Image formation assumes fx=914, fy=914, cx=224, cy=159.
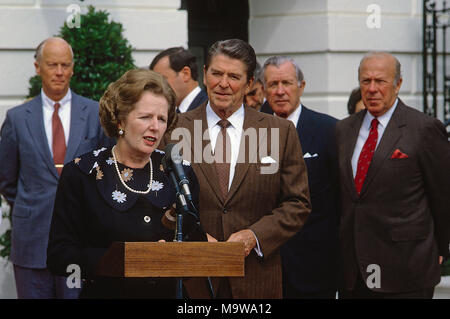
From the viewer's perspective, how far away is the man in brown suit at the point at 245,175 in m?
4.76

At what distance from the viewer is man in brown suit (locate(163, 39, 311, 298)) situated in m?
4.76

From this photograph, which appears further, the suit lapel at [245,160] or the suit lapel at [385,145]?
the suit lapel at [385,145]

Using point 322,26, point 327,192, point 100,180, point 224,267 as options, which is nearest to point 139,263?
point 224,267

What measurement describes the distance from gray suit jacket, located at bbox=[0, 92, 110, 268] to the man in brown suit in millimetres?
1999

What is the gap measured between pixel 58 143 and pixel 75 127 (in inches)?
6.9

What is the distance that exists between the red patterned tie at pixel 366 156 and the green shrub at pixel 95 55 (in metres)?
2.77

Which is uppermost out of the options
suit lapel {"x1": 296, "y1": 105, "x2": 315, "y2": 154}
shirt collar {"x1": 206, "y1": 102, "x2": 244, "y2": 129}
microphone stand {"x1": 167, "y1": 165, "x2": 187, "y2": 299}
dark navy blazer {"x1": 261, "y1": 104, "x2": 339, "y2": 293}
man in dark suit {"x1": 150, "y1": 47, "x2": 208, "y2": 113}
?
man in dark suit {"x1": 150, "y1": 47, "x2": 208, "y2": 113}

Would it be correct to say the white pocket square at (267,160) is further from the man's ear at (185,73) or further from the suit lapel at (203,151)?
the man's ear at (185,73)

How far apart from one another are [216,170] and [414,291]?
5.98ft

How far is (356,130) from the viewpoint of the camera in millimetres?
6121

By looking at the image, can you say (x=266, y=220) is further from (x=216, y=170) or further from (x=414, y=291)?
(x=414, y=291)

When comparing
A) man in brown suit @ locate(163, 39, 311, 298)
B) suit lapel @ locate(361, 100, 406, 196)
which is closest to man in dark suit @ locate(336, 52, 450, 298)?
suit lapel @ locate(361, 100, 406, 196)

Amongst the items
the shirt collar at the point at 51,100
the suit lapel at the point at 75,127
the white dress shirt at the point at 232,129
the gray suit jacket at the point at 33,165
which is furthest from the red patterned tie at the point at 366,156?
the shirt collar at the point at 51,100

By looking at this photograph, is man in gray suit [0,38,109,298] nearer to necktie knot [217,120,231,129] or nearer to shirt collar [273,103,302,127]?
shirt collar [273,103,302,127]
